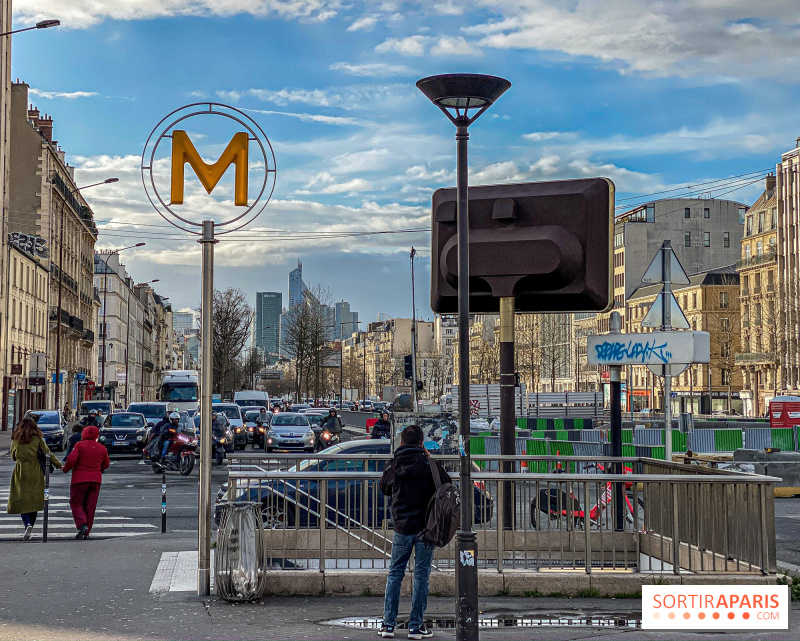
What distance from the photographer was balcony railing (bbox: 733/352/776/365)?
9688cm

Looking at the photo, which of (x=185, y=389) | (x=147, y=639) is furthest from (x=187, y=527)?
(x=185, y=389)

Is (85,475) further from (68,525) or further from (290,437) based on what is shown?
(290,437)

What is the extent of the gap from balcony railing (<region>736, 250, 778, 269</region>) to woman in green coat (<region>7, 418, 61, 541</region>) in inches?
3697

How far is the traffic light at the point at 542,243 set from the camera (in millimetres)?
13469

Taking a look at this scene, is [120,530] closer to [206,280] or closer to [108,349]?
[206,280]

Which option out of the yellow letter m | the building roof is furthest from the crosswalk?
the building roof

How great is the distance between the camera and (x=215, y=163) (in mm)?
11094

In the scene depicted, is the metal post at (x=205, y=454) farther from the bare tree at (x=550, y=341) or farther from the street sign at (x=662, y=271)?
the bare tree at (x=550, y=341)

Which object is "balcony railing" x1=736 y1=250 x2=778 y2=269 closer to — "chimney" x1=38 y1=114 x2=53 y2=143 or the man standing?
"chimney" x1=38 y1=114 x2=53 y2=143

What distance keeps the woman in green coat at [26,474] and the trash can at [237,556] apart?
20.8 ft

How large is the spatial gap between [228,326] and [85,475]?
77.3 m

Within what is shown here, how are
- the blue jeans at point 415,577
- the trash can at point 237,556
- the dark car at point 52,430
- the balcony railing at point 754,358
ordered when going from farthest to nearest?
the balcony railing at point 754,358 → the dark car at point 52,430 → the trash can at point 237,556 → the blue jeans at point 415,577

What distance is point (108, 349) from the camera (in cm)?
11819

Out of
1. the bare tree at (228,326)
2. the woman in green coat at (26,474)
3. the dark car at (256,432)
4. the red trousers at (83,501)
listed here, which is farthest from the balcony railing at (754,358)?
the woman in green coat at (26,474)
